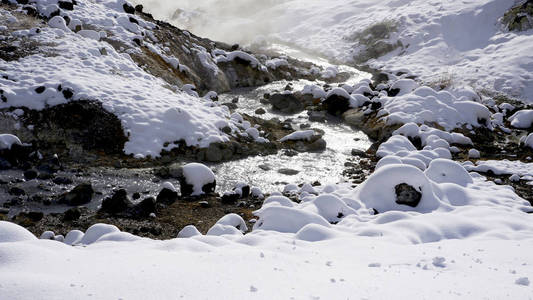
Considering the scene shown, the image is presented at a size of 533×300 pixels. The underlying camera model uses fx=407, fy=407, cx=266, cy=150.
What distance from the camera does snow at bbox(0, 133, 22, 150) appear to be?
11.0 m

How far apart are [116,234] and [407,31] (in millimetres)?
34364

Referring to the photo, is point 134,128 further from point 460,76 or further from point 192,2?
point 192,2

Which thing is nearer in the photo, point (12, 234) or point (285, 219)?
point (12, 234)

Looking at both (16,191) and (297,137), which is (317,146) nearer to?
(297,137)

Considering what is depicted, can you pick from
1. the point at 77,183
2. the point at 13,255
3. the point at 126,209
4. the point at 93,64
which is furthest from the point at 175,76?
the point at 13,255

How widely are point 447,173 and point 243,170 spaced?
5.94m

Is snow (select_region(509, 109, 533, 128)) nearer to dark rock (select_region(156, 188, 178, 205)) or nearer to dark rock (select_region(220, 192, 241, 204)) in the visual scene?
dark rock (select_region(220, 192, 241, 204))

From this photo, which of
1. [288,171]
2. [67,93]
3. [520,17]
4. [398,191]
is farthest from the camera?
[520,17]

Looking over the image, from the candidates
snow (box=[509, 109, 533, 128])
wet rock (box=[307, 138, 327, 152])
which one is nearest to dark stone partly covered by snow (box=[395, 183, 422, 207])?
wet rock (box=[307, 138, 327, 152])

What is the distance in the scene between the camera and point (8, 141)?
11141 millimetres

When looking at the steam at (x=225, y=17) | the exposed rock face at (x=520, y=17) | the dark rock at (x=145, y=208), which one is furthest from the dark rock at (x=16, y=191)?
the steam at (x=225, y=17)

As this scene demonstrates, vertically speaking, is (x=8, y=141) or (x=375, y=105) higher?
(x=375, y=105)

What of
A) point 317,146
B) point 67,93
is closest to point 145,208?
point 67,93

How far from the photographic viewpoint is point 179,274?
4.03 metres
